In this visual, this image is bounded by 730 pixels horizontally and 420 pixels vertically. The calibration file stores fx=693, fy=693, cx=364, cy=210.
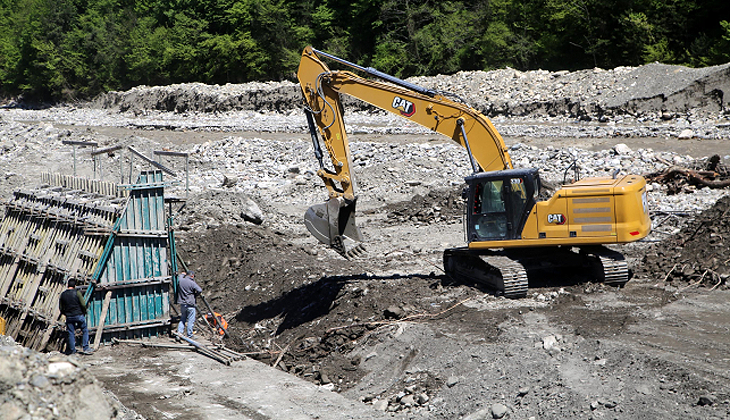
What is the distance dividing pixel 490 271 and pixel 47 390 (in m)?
7.49

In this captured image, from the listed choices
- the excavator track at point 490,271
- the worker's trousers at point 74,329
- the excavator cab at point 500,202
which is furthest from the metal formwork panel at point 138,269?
the excavator cab at point 500,202

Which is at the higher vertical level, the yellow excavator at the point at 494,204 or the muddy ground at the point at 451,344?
the yellow excavator at the point at 494,204

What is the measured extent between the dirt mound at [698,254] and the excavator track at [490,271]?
266cm

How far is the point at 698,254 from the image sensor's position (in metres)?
12.0

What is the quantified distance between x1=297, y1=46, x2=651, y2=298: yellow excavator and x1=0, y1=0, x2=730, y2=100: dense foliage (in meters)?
23.8

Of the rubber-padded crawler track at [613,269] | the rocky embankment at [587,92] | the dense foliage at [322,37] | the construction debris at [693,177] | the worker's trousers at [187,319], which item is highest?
the dense foliage at [322,37]

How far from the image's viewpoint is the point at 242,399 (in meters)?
8.52

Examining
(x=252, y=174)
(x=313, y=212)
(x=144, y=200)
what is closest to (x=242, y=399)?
(x=313, y=212)

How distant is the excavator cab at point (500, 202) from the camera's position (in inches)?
428

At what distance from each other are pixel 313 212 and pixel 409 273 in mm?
3105

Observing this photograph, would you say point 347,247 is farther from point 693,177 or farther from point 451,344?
point 693,177

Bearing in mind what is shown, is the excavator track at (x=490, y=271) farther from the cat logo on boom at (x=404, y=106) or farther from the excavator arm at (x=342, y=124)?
the cat logo on boom at (x=404, y=106)

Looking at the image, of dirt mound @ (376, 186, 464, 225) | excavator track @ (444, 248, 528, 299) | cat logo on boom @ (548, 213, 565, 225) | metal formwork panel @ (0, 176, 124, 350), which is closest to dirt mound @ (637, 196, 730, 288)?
cat logo on boom @ (548, 213, 565, 225)

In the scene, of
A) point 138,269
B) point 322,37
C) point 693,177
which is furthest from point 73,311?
point 322,37
